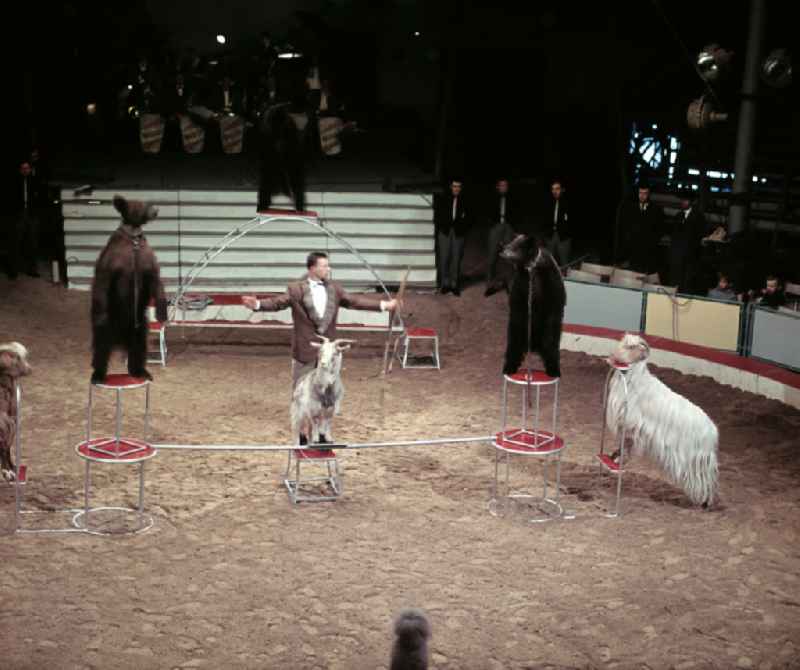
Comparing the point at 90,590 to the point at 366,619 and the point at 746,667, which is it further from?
the point at 746,667

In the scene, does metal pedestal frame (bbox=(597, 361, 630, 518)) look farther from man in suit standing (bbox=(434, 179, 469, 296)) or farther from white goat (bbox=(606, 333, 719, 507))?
man in suit standing (bbox=(434, 179, 469, 296))

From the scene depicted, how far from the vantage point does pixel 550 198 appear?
17.2 meters

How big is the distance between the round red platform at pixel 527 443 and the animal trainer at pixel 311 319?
1.48 metres

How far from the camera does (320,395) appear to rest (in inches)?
380

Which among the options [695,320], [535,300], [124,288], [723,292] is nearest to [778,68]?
[723,292]

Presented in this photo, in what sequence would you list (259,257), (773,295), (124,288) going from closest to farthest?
(124,288) → (773,295) → (259,257)

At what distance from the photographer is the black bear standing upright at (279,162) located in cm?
1355

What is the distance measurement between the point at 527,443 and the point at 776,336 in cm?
507

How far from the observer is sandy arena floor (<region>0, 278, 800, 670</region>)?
716 centimetres

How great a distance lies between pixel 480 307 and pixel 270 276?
337cm

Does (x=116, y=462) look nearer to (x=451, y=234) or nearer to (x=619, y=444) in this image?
(x=619, y=444)

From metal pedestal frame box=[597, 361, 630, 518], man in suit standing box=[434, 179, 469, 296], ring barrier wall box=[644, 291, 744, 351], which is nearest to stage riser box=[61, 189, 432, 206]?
man in suit standing box=[434, 179, 469, 296]

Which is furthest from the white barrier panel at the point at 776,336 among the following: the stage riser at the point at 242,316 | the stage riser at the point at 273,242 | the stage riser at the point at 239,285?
the stage riser at the point at 273,242

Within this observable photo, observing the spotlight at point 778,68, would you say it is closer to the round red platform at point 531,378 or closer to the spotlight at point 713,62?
the spotlight at point 713,62
